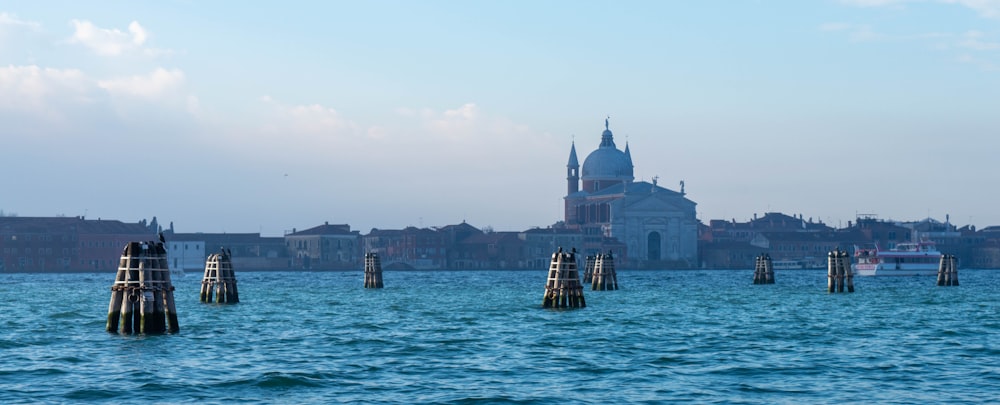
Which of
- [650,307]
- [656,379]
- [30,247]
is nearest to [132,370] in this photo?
[656,379]

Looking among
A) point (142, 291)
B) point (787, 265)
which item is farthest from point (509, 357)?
point (787, 265)

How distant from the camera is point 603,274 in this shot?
3433 inches

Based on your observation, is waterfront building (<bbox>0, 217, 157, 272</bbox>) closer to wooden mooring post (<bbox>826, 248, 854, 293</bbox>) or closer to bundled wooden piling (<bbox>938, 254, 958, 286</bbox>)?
bundled wooden piling (<bbox>938, 254, 958, 286</bbox>)

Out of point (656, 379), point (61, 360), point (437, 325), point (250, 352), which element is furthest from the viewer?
point (437, 325)

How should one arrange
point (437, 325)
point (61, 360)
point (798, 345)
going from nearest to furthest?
point (61, 360) < point (798, 345) < point (437, 325)

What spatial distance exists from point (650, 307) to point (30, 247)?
123933mm

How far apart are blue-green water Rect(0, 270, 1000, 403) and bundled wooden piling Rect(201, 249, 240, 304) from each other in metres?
5.71

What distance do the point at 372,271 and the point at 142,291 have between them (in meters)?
61.0

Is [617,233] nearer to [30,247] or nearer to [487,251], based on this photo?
[487,251]

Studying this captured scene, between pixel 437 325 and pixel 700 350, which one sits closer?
pixel 700 350

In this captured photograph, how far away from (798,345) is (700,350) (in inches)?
127

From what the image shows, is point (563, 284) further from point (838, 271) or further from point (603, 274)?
point (838, 271)

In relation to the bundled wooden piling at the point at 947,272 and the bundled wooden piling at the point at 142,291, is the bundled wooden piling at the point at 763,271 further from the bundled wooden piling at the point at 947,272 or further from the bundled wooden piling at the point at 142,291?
the bundled wooden piling at the point at 142,291

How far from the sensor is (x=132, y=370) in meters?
30.4
